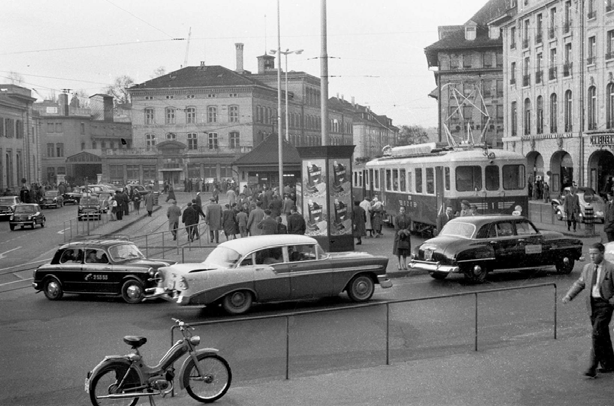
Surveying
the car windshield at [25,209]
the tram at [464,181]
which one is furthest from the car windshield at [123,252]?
the car windshield at [25,209]

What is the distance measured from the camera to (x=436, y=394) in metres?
10.6

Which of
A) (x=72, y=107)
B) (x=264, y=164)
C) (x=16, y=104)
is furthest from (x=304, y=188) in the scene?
(x=72, y=107)

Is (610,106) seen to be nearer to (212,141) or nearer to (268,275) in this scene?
(268,275)

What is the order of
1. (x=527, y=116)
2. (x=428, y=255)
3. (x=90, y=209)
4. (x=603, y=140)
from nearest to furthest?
1. (x=428, y=255)
2. (x=90, y=209)
3. (x=603, y=140)
4. (x=527, y=116)

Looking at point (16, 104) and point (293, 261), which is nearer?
point (293, 261)

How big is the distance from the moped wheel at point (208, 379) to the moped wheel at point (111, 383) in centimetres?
70

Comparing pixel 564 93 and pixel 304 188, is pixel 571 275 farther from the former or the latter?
pixel 564 93

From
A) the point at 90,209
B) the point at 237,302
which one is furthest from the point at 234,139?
the point at 237,302

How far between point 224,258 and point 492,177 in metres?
15.3

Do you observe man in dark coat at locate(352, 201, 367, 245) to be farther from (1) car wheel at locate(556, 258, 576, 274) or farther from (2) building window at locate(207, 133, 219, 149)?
(2) building window at locate(207, 133, 219, 149)

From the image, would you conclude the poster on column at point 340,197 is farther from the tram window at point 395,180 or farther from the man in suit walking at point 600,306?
the man in suit walking at point 600,306

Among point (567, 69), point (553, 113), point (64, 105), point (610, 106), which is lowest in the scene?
point (610, 106)

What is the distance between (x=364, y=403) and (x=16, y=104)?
260 ft

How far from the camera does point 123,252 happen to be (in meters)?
19.8
